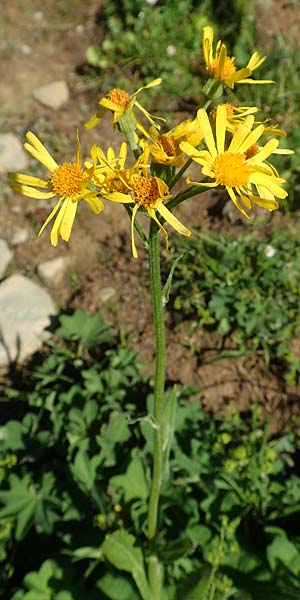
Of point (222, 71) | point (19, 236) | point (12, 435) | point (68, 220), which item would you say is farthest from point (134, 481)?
point (19, 236)

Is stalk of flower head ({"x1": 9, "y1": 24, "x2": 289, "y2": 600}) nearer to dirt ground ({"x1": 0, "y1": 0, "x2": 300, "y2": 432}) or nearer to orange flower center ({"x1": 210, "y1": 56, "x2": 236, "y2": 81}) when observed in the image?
orange flower center ({"x1": 210, "y1": 56, "x2": 236, "y2": 81})

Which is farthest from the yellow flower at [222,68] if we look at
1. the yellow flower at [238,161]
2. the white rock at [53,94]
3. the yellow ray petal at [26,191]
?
the white rock at [53,94]

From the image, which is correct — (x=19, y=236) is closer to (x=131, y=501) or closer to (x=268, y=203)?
(x=131, y=501)

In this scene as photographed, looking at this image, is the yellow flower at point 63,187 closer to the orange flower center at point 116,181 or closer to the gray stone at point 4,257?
the orange flower center at point 116,181

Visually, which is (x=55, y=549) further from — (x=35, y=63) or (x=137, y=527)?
(x=35, y=63)

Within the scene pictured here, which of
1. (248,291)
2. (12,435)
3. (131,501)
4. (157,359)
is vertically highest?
(248,291)
